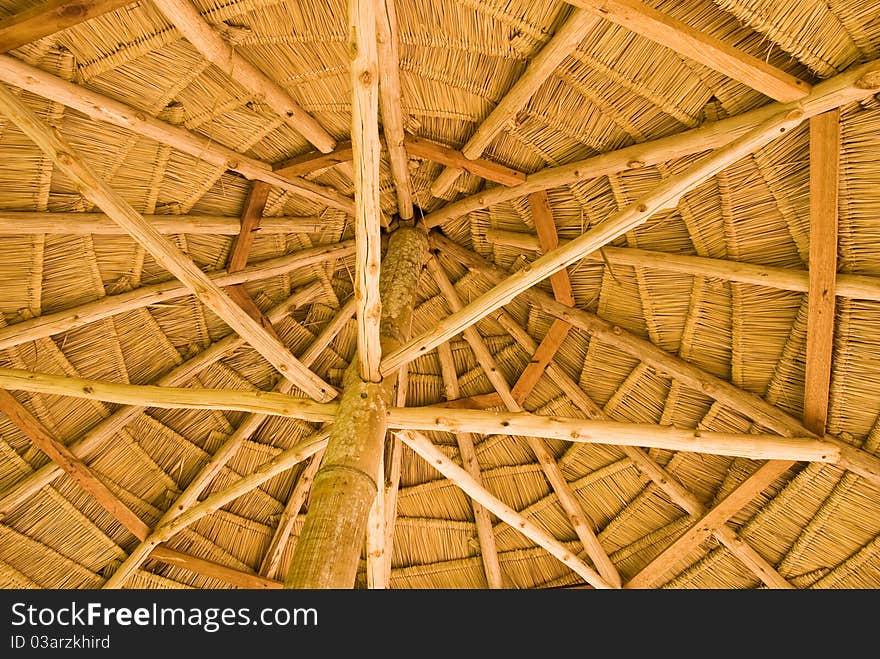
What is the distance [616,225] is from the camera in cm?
345

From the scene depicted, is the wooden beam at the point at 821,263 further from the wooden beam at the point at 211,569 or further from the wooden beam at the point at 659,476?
the wooden beam at the point at 211,569

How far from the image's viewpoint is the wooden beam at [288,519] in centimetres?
602

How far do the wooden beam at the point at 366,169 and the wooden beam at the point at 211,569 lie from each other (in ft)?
10.9

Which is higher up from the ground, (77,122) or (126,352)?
(77,122)

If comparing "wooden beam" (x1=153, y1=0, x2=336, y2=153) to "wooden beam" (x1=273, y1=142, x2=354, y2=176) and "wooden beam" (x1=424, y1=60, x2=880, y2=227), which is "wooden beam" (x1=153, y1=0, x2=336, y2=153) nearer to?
"wooden beam" (x1=273, y1=142, x2=354, y2=176)

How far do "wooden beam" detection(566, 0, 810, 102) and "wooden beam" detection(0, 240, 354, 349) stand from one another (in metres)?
3.29

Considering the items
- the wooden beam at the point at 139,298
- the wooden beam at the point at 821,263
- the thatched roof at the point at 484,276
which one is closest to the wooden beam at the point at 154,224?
the thatched roof at the point at 484,276

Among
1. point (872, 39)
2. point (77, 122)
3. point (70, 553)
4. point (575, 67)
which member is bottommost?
point (70, 553)

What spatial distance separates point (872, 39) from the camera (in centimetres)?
321

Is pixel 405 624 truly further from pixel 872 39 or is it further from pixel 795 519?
pixel 795 519

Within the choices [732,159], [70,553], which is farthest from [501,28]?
[70,553]

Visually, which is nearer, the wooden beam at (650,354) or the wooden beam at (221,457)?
the wooden beam at (650,354)

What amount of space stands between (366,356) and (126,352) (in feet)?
9.86

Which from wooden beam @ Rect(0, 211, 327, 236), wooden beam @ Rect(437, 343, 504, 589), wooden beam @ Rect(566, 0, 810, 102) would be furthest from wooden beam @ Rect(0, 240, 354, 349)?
wooden beam @ Rect(566, 0, 810, 102)
